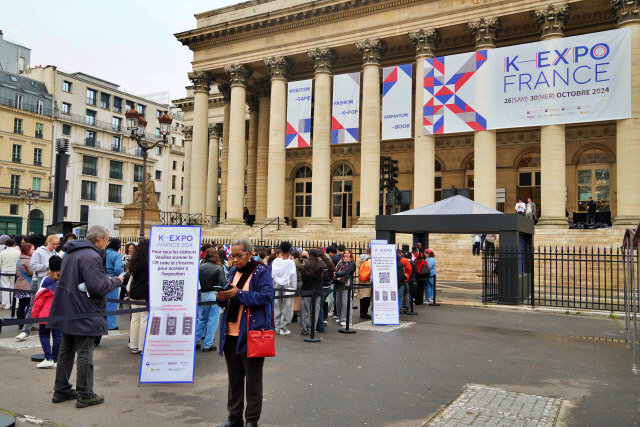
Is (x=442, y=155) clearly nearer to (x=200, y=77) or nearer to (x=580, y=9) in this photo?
(x=580, y=9)

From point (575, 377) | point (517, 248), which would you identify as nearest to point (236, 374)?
point (575, 377)

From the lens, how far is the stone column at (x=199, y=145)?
35.1m

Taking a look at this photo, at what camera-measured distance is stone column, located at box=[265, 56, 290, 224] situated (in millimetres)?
31984

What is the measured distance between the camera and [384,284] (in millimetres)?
12297

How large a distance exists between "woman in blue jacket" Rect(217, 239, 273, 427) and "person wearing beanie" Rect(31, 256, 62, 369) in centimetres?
382

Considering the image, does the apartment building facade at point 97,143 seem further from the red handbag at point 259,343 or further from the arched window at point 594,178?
the red handbag at point 259,343

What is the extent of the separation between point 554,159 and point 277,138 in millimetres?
15804

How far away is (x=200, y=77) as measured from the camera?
35438mm

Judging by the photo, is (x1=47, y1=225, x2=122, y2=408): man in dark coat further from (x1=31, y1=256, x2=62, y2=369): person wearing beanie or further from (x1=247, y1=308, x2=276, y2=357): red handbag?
(x1=247, y1=308, x2=276, y2=357): red handbag

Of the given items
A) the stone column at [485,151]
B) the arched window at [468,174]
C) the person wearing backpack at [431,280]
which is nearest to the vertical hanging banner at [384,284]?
the person wearing backpack at [431,280]

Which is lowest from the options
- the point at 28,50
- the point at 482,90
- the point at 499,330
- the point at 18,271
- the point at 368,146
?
the point at 499,330

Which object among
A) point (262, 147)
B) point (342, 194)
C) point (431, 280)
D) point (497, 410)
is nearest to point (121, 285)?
point (497, 410)

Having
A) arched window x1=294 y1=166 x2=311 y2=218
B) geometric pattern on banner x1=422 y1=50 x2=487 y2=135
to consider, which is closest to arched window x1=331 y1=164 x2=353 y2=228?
arched window x1=294 y1=166 x2=311 y2=218

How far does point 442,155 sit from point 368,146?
22.9 ft
